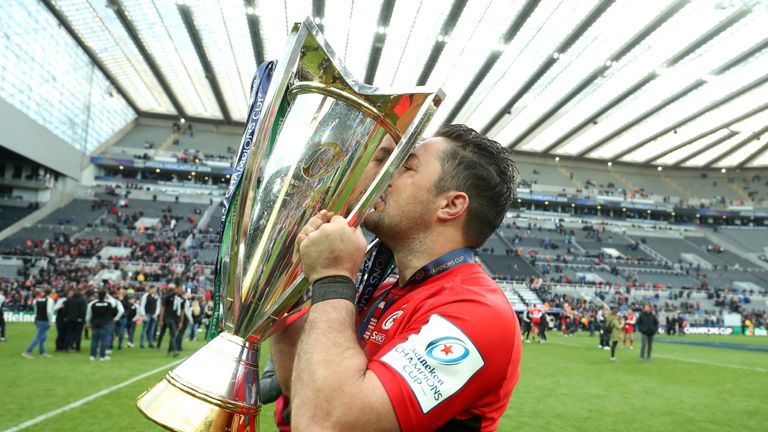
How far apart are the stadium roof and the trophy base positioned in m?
27.8

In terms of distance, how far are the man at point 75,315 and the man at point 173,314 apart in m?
1.51

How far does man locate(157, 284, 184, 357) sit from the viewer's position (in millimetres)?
11258

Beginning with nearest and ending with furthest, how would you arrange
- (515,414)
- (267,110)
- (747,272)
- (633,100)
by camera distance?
(267,110) < (515,414) < (633,100) < (747,272)

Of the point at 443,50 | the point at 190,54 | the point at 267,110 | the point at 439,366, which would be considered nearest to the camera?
the point at 439,366

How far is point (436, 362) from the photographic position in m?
1.10

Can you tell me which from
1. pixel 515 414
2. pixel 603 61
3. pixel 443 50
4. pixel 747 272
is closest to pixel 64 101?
pixel 443 50

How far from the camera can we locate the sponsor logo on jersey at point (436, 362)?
3.56 ft

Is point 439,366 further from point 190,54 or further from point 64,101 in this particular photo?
point 64,101

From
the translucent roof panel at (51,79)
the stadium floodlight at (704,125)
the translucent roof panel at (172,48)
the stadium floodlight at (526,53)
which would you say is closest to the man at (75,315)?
the translucent roof panel at (172,48)

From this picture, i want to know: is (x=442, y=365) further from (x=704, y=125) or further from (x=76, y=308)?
(x=704, y=125)

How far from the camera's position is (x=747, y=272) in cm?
4500

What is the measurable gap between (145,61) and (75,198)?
12663 mm

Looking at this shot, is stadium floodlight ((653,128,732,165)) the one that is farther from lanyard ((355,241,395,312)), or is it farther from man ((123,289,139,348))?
lanyard ((355,241,395,312))

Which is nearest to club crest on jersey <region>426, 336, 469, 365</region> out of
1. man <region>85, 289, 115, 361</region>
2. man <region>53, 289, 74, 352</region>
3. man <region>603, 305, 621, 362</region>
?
man <region>85, 289, 115, 361</region>
